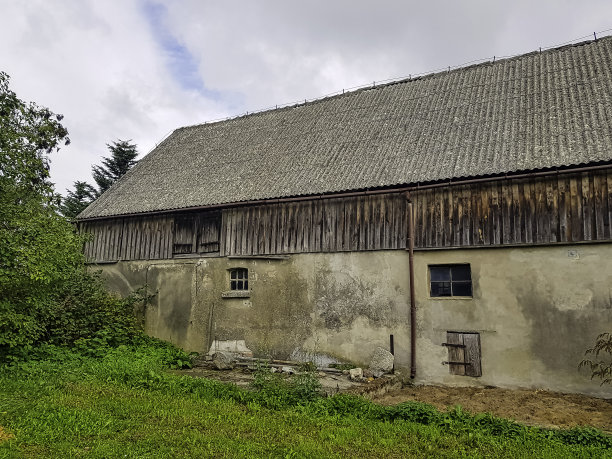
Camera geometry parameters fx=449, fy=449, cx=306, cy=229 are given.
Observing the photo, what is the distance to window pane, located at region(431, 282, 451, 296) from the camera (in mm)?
11812

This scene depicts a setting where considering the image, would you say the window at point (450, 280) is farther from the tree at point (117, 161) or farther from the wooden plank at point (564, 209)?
the tree at point (117, 161)

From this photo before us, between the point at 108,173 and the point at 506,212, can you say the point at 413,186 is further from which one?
the point at 108,173

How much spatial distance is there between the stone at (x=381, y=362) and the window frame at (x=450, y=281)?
1946 mm

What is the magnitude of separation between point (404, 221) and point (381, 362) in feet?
12.6

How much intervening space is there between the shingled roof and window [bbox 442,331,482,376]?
4133mm

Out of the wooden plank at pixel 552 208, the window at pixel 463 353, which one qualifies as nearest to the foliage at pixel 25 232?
the window at pixel 463 353

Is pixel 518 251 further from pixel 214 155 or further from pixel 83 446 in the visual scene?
pixel 214 155

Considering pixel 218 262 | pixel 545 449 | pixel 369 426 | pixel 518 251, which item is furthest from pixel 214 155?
pixel 545 449

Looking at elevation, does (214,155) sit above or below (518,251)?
above

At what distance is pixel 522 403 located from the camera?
360 inches

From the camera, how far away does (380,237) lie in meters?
12.7

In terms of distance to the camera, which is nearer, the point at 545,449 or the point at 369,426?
the point at 545,449

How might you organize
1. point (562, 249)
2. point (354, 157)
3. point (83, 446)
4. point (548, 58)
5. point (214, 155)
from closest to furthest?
point (83, 446), point (562, 249), point (354, 157), point (548, 58), point (214, 155)

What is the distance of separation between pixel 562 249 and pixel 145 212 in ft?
43.9
